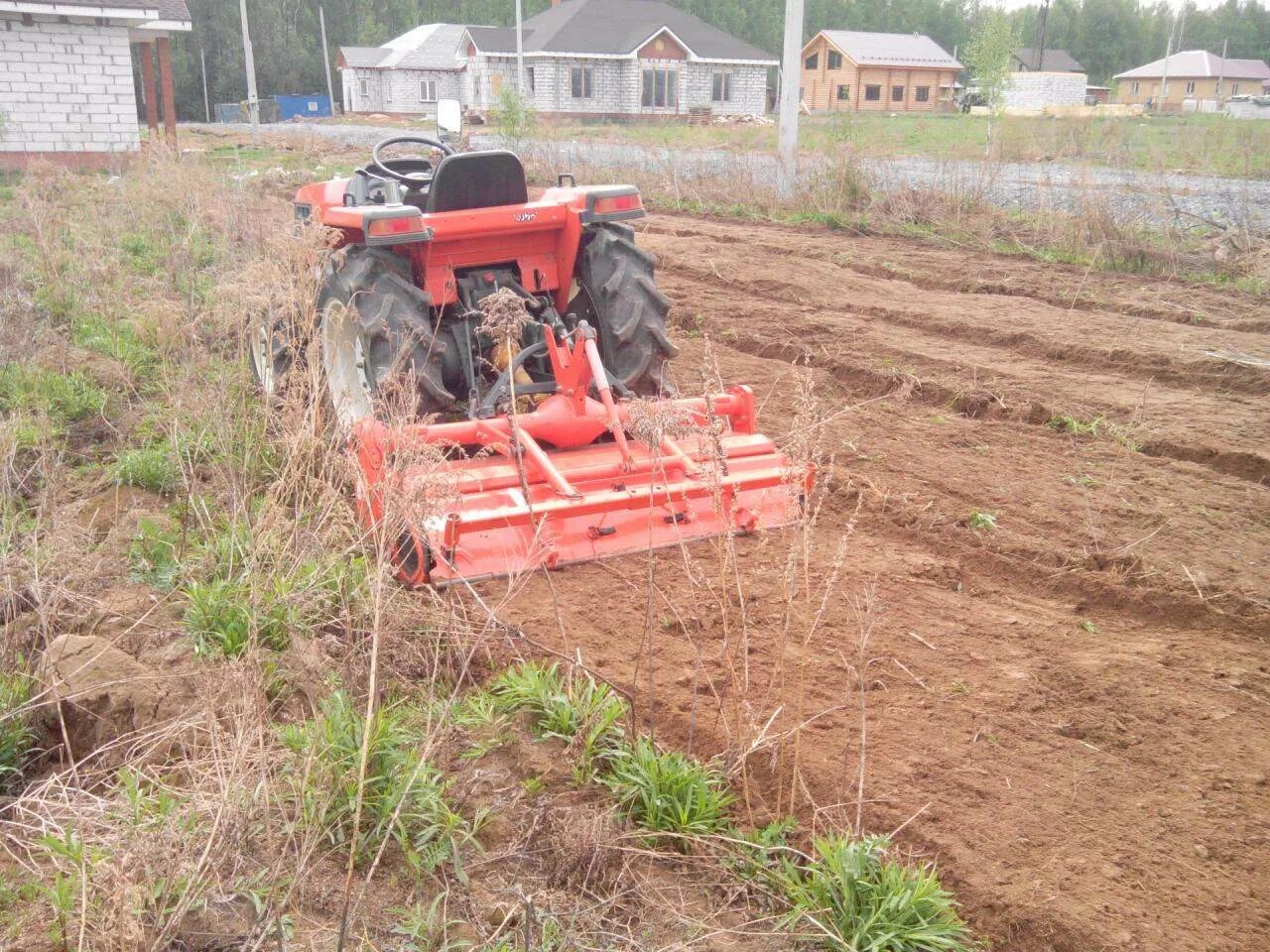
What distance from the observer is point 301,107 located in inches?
2067

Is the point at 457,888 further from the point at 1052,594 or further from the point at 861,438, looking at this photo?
the point at 861,438

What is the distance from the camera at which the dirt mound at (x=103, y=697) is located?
303 centimetres

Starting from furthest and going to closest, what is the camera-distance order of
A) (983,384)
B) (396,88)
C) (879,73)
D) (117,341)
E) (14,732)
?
1. (879,73)
2. (396,88)
3. (117,341)
4. (983,384)
5. (14,732)

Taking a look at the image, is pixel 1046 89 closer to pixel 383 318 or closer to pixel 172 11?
pixel 172 11

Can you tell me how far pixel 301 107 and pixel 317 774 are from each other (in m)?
55.0

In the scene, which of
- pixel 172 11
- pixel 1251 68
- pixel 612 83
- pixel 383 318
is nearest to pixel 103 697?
pixel 383 318

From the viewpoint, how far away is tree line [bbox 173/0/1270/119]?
172 feet


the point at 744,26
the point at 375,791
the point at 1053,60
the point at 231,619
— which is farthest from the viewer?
the point at 1053,60

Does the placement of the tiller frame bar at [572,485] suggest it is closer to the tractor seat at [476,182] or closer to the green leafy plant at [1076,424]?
the tractor seat at [476,182]

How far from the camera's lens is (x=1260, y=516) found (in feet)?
15.8

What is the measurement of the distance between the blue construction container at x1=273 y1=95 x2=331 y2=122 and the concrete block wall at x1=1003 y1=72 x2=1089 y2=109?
31.8 m

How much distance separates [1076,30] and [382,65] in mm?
46454

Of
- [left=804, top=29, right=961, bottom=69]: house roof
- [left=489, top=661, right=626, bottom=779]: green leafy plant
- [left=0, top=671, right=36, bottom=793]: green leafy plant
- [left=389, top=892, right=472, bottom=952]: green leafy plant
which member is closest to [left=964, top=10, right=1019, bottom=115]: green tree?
[left=489, top=661, right=626, bottom=779]: green leafy plant

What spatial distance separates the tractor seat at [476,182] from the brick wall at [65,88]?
16385 mm
